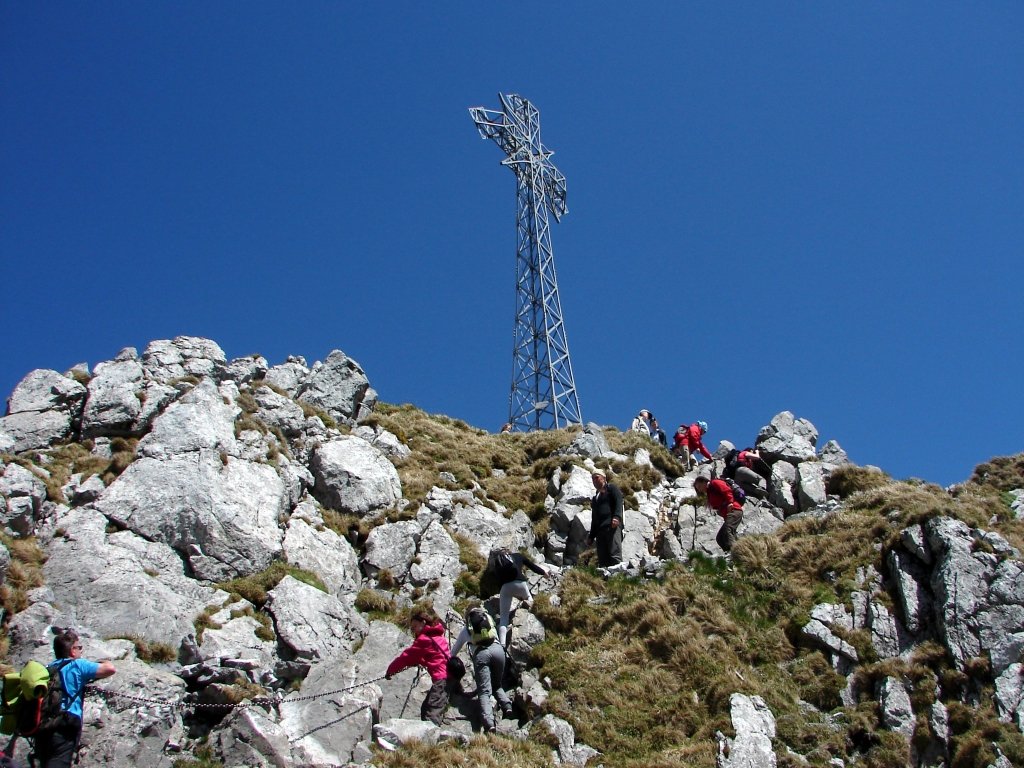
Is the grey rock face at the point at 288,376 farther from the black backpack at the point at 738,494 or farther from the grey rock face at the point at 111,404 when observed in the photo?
the black backpack at the point at 738,494

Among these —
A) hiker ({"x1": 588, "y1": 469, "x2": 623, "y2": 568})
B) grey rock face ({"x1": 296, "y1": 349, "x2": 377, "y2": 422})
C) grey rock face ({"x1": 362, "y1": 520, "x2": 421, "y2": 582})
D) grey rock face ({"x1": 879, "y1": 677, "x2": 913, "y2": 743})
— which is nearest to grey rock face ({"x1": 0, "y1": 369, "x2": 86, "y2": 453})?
grey rock face ({"x1": 296, "y1": 349, "x2": 377, "y2": 422})

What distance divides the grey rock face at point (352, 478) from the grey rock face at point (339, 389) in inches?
138

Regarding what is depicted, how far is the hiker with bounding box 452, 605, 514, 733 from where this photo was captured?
1505 cm

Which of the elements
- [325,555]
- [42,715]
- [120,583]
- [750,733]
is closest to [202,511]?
[120,583]

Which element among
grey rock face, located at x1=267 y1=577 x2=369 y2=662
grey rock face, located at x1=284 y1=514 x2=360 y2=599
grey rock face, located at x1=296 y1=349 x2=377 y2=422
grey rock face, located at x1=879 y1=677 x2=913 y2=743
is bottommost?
grey rock face, located at x1=879 y1=677 x2=913 y2=743

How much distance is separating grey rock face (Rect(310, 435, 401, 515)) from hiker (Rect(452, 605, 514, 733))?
697 centimetres

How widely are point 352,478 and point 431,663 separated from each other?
8.53m

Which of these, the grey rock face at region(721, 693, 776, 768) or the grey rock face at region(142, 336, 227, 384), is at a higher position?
the grey rock face at region(142, 336, 227, 384)

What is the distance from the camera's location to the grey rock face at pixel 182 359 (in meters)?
23.7

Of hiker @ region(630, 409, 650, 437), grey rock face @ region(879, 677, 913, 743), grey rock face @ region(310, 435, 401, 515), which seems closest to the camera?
grey rock face @ region(879, 677, 913, 743)

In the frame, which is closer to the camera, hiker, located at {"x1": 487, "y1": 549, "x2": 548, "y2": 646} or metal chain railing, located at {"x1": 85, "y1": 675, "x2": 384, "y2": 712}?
metal chain railing, located at {"x1": 85, "y1": 675, "x2": 384, "y2": 712}

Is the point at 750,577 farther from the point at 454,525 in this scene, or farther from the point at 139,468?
the point at 139,468

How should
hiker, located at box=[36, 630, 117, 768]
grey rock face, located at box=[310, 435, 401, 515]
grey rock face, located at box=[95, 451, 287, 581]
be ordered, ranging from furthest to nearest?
grey rock face, located at box=[310, 435, 401, 515] < grey rock face, located at box=[95, 451, 287, 581] < hiker, located at box=[36, 630, 117, 768]

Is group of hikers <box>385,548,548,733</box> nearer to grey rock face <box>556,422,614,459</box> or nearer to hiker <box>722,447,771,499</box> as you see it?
hiker <box>722,447,771,499</box>
